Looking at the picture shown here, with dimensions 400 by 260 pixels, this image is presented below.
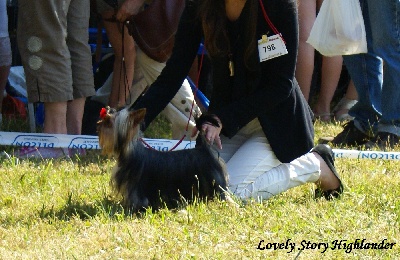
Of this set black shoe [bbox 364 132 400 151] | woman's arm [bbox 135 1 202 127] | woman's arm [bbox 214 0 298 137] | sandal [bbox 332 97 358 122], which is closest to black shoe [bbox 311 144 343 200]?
woman's arm [bbox 214 0 298 137]

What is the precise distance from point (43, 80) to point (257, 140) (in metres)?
1.69

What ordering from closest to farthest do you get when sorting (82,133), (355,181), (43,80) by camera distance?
(355,181) < (43,80) < (82,133)

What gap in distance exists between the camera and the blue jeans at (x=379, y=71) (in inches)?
217

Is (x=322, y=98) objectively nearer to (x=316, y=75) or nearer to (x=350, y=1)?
(x=316, y=75)

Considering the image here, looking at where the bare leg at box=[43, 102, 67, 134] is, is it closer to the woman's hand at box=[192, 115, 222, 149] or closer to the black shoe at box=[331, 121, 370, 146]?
the woman's hand at box=[192, 115, 222, 149]

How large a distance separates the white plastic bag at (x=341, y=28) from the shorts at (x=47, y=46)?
1626mm

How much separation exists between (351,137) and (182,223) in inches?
100

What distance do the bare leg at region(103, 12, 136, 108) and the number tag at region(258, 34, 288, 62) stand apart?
204 centimetres

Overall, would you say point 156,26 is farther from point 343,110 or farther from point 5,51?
point 343,110

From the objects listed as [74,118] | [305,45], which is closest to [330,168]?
[74,118]

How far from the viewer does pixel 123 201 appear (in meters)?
3.91

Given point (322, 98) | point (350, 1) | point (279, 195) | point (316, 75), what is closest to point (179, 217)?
point (279, 195)

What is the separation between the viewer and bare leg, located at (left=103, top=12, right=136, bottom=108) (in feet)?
19.9

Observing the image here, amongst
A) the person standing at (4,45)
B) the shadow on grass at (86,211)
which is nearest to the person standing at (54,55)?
the person standing at (4,45)
